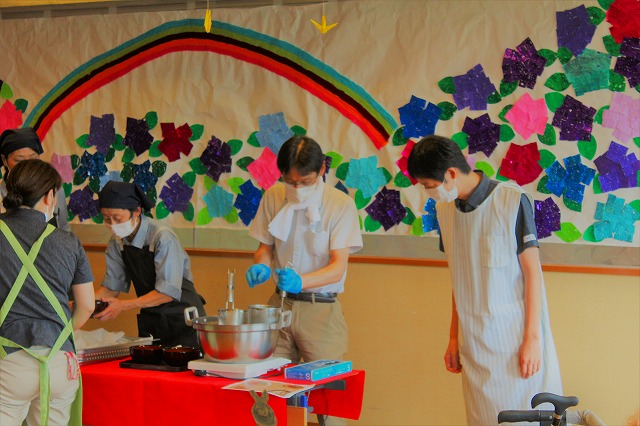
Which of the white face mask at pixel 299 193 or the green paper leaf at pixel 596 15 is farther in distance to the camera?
the green paper leaf at pixel 596 15

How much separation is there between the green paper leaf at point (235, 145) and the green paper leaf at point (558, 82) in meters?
1.74

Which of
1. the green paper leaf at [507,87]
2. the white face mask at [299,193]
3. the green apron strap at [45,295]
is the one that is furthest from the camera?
the green paper leaf at [507,87]

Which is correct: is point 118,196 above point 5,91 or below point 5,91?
below

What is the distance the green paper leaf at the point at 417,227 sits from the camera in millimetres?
4473

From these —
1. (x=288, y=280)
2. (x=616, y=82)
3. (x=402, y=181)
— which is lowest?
(x=288, y=280)

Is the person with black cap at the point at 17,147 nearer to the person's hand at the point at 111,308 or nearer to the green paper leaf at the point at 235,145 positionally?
the person's hand at the point at 111,308

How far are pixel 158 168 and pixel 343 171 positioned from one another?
46.7 inches

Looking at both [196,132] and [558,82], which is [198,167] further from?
[558,82]

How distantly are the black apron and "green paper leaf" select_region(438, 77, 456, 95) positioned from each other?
1.63m

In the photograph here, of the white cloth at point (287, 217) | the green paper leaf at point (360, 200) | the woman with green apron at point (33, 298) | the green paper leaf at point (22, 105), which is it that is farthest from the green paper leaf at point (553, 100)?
the green paper leaf at point (22, 105)

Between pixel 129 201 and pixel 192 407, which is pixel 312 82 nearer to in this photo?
pixel 129 201

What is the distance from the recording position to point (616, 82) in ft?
13.4

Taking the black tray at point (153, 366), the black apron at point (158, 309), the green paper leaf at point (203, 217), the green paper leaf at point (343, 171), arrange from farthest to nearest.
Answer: the green paper leaf at point (203, 217) < the green paper leaf at point (343, 171) < the black apron at point (158, 309) < the black tray at point (153, 366)

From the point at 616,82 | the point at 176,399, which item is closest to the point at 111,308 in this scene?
the point at 176,399
